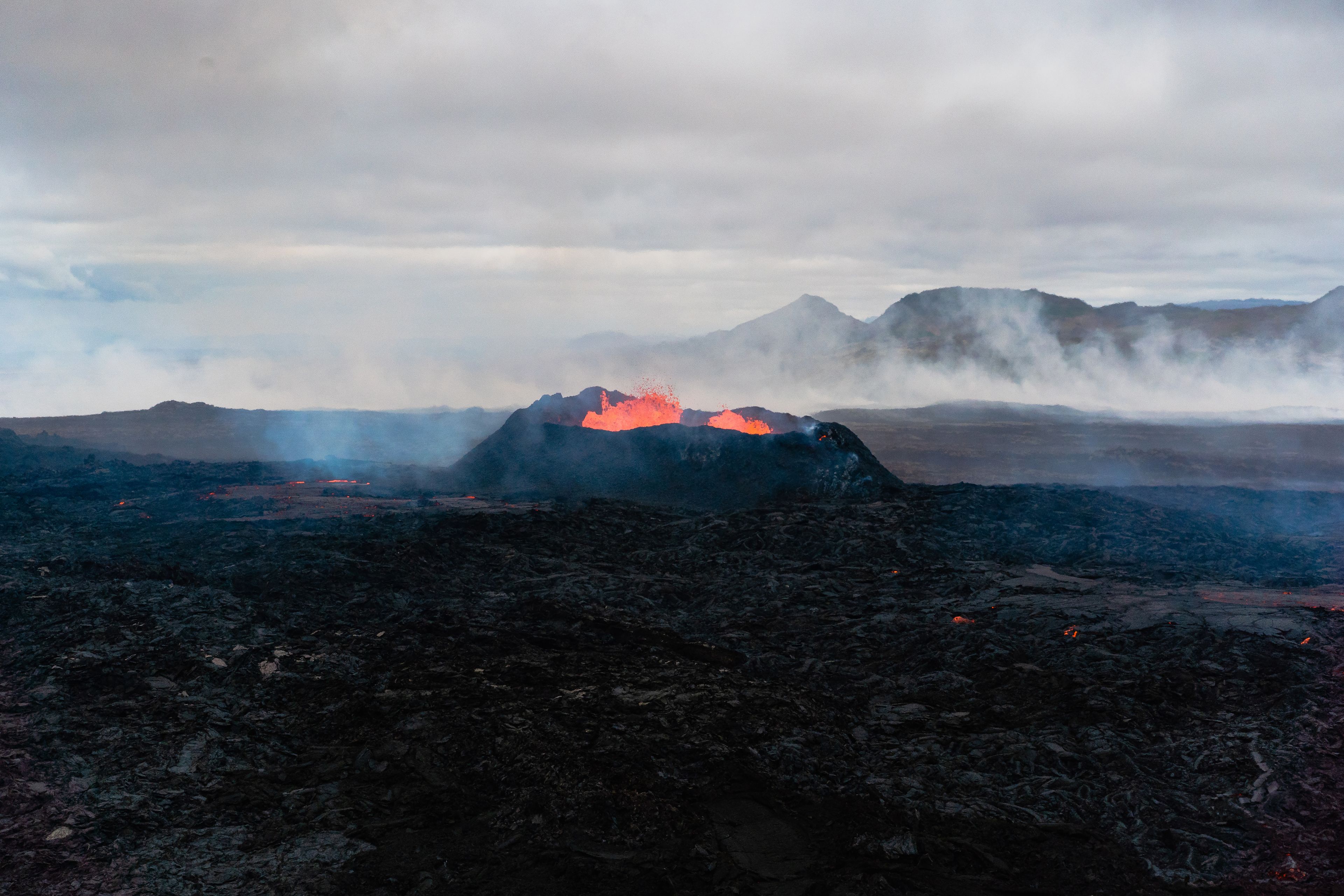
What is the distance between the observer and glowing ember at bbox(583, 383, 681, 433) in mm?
47438

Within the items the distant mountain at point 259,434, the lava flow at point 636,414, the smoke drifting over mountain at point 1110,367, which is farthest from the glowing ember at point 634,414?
the smoke drifting over mountain at point 1110,367

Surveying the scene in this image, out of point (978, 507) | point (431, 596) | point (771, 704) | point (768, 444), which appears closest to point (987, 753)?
point (771, 704)

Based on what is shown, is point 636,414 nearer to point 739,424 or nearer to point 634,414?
point 634,414

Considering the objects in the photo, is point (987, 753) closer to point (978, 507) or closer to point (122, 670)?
point (122, 670)

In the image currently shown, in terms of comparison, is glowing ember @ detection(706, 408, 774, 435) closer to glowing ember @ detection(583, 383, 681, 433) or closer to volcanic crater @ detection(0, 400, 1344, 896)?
glowing ember @ detection(583, 383, 681, 433)

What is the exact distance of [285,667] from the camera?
17406mm

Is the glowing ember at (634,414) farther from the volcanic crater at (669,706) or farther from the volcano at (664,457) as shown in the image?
the volcanic crater at (669,706)

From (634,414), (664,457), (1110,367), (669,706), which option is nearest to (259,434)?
(634,414)

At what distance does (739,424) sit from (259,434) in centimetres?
5639

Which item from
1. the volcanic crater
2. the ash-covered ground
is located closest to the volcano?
the volcanic crater

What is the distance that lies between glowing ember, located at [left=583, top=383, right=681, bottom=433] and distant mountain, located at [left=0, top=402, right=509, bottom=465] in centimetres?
1572

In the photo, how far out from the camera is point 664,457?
41.4 meters

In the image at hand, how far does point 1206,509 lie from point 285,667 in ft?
115

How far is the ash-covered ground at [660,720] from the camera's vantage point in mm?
11078
